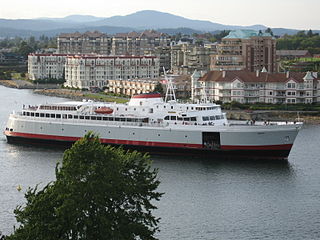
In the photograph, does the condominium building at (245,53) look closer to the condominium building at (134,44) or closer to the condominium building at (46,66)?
the condominium building at (46,66)

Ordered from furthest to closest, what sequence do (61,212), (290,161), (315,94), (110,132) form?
1. (315,94)
2. (110,132)
3. (290,161)
4. (61,212)

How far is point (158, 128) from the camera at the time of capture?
35.1 m

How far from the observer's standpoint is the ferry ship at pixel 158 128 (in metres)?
33.8

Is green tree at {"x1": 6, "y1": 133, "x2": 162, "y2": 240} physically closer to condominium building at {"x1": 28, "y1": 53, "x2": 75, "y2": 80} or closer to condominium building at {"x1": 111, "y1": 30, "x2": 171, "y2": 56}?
condominium building at {"x1": 28, "y1": 53, "x2": 75, "y2": 80}

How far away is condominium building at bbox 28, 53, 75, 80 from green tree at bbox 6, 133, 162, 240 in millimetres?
71623

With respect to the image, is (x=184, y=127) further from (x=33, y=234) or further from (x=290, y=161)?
(x=33, y=234)

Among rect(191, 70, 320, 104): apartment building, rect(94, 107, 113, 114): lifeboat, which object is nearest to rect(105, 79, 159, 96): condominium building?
rect(191, 70, 320, 104): apartment building

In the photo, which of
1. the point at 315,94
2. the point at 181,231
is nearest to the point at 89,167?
the point at 181,231

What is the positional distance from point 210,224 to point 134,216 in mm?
A: 6865

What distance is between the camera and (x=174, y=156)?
3447 centimetres

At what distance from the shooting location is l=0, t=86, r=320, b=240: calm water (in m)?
22.2

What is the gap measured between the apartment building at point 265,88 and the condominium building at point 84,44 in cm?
4781

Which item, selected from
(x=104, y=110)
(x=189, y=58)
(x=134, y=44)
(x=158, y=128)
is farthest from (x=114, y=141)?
(x=134, y=44)

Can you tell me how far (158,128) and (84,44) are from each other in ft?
218
